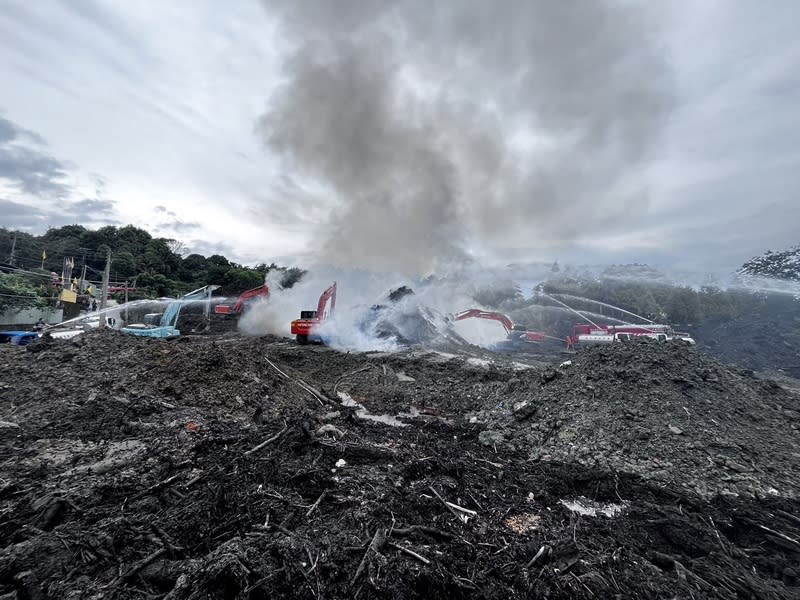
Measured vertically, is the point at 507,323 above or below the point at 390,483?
above

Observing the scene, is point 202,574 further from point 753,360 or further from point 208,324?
point 753,360

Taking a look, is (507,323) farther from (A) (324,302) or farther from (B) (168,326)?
(B) (168,326)

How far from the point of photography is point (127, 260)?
4925 cm

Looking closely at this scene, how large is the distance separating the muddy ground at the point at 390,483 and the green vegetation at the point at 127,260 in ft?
95.5

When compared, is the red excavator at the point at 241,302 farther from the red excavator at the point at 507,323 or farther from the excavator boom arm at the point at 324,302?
the red excavator at the point at 507,323

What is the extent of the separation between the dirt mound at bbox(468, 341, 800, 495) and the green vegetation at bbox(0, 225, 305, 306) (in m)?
31.2

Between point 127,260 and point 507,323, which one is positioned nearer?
point 507,323

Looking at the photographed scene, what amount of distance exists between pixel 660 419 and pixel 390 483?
5.94 metres

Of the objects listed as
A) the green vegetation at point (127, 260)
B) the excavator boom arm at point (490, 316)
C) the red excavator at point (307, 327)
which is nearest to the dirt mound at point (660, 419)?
the red excavator at point (307, 327)

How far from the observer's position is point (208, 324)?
31.0 meters

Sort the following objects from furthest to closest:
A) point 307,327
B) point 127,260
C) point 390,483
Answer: point 127,260 → point 307,327 → point 390,483

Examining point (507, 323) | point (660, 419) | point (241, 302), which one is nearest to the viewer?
point (660, 419)

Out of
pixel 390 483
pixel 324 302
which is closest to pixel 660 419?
pixel 390 483

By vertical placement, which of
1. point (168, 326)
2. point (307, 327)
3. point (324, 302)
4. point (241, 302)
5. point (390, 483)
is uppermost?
point (324, 302)
